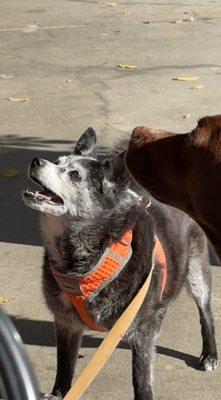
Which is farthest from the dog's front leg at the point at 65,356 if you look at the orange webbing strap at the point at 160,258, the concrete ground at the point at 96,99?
the orange webbing strap at the point at 160,258

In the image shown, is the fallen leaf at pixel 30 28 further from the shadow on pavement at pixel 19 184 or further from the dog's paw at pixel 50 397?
the dog's paw at pixel 50 397

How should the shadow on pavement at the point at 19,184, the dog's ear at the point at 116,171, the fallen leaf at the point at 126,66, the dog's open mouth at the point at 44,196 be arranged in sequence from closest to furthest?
the dog's open mouth at the point at 44,196, the dog's ear at the point at 116,171, the shadow on pavement at the point at 19,184, the fallen leaf at the point at 126,66

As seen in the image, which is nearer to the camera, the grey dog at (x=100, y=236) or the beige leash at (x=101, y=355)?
the beige leash at (x=101, y=355)

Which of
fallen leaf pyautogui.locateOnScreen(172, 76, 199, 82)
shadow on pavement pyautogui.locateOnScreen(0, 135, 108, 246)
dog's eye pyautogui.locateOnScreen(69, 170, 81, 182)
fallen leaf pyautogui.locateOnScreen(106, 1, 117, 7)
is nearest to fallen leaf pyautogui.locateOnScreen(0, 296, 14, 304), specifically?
shadow on pavement pyautogui.locateOnScreen(0, 135, 108, 246)

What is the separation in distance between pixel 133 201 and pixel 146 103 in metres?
5.17

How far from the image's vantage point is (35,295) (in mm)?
5836

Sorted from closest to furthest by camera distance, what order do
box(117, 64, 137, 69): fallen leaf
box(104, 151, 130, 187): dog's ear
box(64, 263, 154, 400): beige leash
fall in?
1. box(64, 263, 154, 400): beige leash
2. box(104, 151, 130, 187): dog's ear
3. box(117, 64, 137, 69): fallen leaf

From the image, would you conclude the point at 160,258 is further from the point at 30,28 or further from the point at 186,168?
the point at 30,28

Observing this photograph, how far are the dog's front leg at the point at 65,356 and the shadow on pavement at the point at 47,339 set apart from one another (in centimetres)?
56

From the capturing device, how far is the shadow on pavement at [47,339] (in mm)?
5301

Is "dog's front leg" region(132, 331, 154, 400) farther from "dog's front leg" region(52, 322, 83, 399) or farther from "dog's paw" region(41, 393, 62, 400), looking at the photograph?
"dog's paw" region(41, 393, 62, 400)

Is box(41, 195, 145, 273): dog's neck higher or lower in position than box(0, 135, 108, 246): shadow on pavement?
higher

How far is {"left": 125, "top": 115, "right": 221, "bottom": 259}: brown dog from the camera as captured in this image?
2.74m

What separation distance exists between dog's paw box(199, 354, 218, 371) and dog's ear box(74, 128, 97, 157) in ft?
3.97
